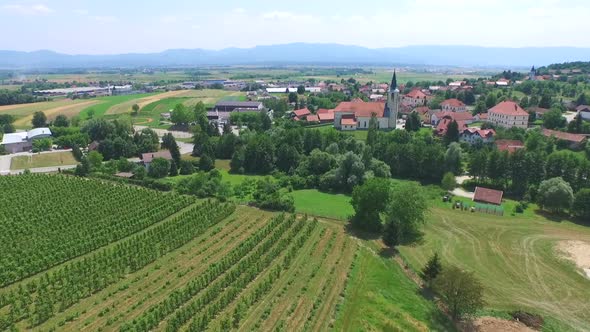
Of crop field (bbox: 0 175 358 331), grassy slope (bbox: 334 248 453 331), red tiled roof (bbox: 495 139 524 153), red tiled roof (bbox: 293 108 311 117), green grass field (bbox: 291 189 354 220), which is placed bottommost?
green grass field (bbox: 291 189 354 220)

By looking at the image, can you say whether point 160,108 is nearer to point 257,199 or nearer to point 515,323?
point 257,199

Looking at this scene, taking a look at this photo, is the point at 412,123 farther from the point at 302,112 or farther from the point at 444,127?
the point at 302,112

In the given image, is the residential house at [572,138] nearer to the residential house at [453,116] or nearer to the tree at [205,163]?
the residential house at [453,116]

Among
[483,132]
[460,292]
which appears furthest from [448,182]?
[460,292]

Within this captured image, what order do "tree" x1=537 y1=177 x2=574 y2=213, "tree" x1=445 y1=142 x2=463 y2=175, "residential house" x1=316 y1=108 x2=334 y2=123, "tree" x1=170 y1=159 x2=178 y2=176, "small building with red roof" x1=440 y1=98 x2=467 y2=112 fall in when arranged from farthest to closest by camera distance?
"small building with red roof" x1=440 y1=98 x2=467 y2=112
"residential house" x1=316 y1=108 x2=334 y2=123
"tree" x1=170 y1=159 x2=178 y2=176
"tree" x1=445 y1=142 x2=463 y2=175
"tree" x1=537 y1=177 x2=574 y2=213

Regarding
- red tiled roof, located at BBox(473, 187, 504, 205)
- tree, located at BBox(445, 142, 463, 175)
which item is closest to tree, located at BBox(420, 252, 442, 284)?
red tiled roof, located at BBox(473, 187, 504, 205)

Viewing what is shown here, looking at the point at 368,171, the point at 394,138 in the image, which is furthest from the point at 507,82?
the point at 368,171

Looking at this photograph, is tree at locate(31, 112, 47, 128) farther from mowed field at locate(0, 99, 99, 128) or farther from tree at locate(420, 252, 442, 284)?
→ tree at locate(420, 252, 442, 284)
